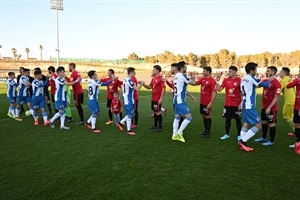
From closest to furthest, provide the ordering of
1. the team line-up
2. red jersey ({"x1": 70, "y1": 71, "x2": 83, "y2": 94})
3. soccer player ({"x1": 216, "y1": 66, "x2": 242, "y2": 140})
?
1. the team line-up
2. soccer player ({"x1": 216, "y1": 66, "x2": 242, "y2": 140})
3. red jersey ({"x1": 70, "y1": 71, "x2": 83, "y2": 94})

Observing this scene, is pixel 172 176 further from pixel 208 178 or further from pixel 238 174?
pixel 238 174

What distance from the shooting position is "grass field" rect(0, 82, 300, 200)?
414 cm

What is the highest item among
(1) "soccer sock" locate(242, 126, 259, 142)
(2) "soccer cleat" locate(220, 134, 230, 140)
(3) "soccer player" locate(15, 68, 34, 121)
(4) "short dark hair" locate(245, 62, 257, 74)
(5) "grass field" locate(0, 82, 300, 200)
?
(4) "short dark hair" locate(245, 62, 257, 74)

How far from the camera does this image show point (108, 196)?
3990 mm

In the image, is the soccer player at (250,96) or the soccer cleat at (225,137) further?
the soccer cleat at (225,137)

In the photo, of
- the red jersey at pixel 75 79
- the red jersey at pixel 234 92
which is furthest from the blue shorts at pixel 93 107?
the red jersey at pixel 234 92

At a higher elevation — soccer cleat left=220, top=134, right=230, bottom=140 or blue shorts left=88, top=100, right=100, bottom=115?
blue shorts left=88, top=100, right=100, bottom=115

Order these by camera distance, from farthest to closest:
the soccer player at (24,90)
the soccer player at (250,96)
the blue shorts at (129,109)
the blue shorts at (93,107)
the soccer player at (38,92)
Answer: the soccer player at (24,90) → the soccer player at (38,92) → the blue shorts at (93,107) → the blue shorts at (129,109) → the soccer player at (250,96)

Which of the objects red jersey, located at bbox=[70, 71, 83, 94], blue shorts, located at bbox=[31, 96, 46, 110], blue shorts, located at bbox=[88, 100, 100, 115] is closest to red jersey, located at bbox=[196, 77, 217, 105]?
blue shorts, located at bbox=[88, 100, 100, 115]

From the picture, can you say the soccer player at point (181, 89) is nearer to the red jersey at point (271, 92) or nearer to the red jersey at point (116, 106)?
the red jersey at point (271, 92)

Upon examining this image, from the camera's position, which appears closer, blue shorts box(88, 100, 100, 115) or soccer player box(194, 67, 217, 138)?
soccer player box(194, 67, 217, 138)

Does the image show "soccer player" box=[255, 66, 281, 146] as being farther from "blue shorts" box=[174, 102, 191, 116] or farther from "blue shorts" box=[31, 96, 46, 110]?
"blue shorts" box=[31, 96, 46, 110]

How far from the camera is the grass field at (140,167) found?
4137 millimetres

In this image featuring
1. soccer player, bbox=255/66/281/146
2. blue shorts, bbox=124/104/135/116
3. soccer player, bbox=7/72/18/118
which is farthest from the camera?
soccer player, bbox=7/72/18/118
